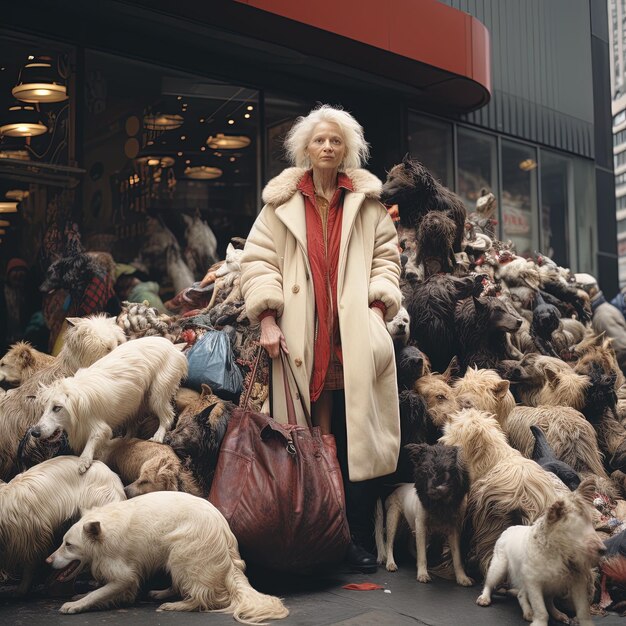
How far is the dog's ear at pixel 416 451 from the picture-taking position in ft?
14.3

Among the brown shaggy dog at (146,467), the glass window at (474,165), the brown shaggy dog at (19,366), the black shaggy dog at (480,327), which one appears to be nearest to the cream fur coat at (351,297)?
the brown shaggy dog at (146,467)

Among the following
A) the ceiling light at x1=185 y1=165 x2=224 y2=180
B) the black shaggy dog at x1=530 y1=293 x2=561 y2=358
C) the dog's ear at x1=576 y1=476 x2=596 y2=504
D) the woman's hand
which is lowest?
the dog's ear at x1=576 y1=476 x2=596 y2=504

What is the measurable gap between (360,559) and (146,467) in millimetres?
1210

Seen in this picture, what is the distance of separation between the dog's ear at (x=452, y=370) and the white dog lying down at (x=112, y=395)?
1.81m

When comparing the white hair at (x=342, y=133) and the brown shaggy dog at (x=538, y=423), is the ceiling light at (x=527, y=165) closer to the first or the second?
the brown shaggy dog at (x=538, y=423)

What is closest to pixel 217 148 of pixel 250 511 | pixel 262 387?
pixel 262 387

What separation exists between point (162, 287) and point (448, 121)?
20.0ft

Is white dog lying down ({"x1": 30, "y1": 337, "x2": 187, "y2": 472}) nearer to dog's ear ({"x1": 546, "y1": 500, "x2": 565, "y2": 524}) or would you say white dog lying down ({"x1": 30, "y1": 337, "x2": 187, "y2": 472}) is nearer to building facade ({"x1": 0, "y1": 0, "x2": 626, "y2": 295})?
dog's ear ({"x1": 546, "y1": 500, "x2": 565, "y2": 524})

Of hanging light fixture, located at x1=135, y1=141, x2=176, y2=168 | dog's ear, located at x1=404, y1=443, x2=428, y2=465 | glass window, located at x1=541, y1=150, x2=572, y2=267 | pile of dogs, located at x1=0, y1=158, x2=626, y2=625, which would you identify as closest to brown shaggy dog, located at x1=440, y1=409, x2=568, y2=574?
pile of dogs, located at x1=0, y1=158, x2=626, y2=625

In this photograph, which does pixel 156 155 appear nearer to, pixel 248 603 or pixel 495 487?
pixel 495 487

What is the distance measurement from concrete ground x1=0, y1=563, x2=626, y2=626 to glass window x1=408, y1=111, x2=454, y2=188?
8.70 m

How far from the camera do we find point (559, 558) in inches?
140

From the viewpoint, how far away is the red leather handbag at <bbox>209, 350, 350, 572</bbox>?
3.93 m

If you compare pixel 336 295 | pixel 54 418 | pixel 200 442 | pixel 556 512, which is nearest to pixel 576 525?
pixel 556 512
